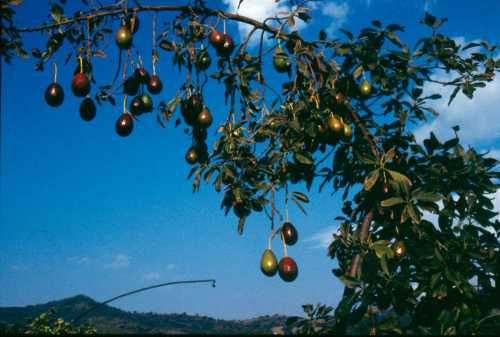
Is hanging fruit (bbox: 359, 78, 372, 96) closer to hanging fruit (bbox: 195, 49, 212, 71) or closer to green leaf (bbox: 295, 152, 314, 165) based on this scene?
green leaf (bbox: 295, 152, 314, 165)

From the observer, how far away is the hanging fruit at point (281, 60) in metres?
4.00

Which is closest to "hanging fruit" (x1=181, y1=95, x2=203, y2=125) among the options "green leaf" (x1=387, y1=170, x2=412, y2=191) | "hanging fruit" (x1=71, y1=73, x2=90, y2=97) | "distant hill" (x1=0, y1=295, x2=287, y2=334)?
"hanging fruit" (x1=71, y1=73, x2=90, y2=97)

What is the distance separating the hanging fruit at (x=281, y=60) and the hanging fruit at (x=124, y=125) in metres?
1.25

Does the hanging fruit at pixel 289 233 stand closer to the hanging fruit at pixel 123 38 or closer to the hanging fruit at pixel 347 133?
the hanging fruit at pixel 347 133

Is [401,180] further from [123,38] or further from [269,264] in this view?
[123,38]

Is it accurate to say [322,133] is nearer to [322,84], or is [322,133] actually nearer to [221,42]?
[322,84]

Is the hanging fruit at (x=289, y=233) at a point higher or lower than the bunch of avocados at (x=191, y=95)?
lower

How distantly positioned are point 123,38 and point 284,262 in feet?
6.67

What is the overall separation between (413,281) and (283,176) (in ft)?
4.07

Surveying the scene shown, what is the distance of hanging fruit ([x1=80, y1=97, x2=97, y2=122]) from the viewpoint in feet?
12.2

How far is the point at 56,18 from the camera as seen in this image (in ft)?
12.3

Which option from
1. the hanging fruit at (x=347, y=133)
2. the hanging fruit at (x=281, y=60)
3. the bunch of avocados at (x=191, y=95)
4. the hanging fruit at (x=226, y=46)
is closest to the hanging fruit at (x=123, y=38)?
the bunch of avocados at (x=191, y=95)

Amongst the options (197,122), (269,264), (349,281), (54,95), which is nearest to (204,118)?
(197,122)

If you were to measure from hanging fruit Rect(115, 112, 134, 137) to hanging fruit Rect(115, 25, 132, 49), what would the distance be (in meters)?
0.53
